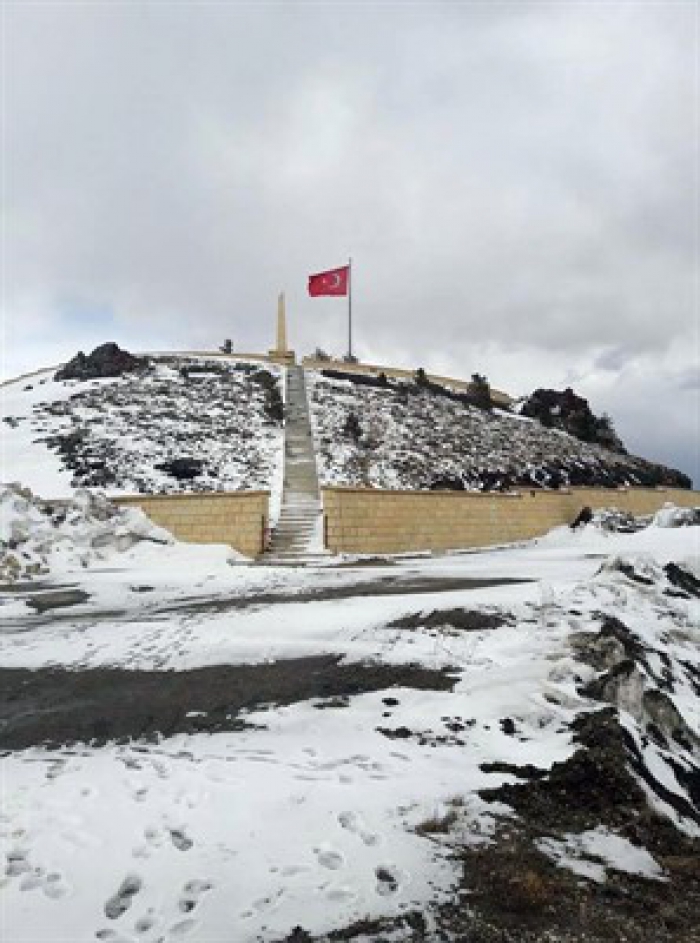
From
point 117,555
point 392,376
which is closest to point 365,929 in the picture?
point 117,555

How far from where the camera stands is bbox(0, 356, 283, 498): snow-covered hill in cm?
2336

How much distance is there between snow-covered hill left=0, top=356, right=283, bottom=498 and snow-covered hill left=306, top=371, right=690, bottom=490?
91.9 inches

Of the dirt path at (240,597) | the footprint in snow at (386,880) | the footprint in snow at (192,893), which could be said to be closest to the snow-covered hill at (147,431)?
the dirt path at (240,597)

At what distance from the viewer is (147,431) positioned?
1100 inches

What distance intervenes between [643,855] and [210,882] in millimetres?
2237

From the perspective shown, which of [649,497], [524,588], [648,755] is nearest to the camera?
[648,755]

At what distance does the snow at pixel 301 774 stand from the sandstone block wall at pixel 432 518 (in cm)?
790

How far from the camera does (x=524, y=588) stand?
10094 mm

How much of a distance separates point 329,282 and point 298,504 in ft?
70.9

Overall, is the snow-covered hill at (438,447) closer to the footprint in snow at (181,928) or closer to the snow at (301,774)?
the snow at (301,774)

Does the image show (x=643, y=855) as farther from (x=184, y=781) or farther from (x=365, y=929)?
(x=184, y=781)

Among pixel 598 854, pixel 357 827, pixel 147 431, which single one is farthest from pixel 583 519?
pixel 357 827

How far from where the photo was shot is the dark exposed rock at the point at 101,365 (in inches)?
1430

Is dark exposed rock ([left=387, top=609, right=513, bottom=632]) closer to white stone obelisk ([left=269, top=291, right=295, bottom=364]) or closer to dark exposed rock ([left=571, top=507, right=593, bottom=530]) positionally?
dark exposed rock ([left=571, top=507, right=593, bottom=530])
